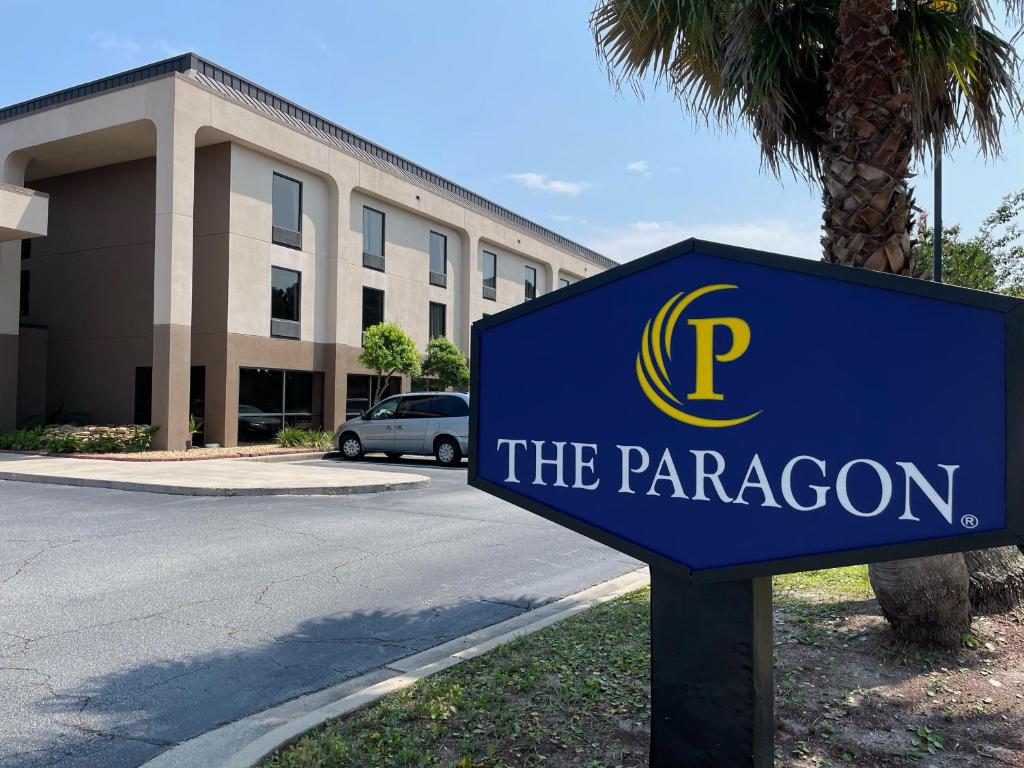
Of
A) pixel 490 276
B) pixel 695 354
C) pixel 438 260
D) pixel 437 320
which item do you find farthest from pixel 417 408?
pixel 695 354

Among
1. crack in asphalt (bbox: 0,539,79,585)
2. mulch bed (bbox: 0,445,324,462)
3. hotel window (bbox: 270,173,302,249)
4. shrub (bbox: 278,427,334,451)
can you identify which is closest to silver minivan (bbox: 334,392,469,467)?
mulch bed (bbox: 0,445,324,462)

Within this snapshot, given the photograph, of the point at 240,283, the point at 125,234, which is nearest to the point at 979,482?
the point at 240,283

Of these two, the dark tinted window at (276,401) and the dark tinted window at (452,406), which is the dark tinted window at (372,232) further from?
the dark tinted window at (452,406)

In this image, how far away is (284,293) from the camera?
910 inches

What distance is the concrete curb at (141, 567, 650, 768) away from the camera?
11.3 feet

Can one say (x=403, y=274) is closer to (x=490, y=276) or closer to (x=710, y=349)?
(x=490, y=276)

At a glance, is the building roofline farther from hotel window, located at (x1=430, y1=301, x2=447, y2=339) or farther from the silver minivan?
the silver minivan

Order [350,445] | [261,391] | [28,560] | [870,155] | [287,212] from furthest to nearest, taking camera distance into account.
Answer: [287,212] < [261,391] < [350,445] < [28,560] < [870,155]

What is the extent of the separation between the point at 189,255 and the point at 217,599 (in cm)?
1544

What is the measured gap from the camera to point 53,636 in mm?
5188

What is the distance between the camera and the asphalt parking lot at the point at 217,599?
4078 millimetres

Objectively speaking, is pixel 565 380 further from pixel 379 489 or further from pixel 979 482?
pixel 379 489

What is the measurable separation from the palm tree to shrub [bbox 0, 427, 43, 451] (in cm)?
1872

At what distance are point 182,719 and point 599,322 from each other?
3.04 m
